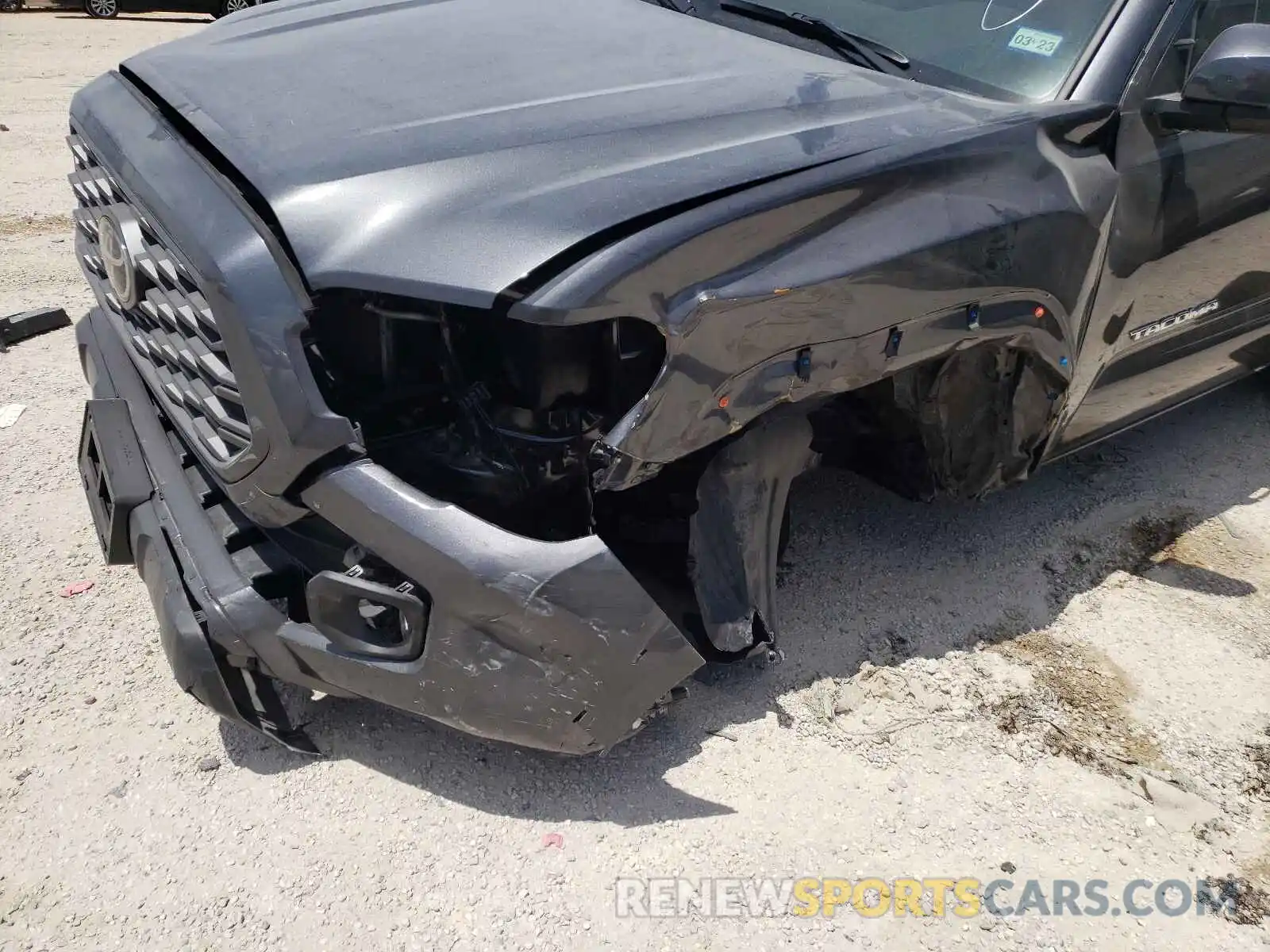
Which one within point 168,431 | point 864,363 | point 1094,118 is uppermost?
point 1094,118

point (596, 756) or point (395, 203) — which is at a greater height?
point (395, 203)

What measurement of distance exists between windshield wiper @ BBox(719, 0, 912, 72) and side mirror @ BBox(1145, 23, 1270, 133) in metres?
0.69

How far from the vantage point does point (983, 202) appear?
7.58 feet

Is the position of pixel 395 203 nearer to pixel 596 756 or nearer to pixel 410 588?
pixel 410 588

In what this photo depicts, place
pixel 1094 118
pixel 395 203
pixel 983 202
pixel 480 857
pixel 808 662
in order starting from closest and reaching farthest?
pixel 395 203
pixel 480 857
pixel 983 202
pixel 1094 118
pixel 808 662

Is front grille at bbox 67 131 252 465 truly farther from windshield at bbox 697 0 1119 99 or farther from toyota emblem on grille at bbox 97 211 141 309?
windshield at bbox 697 0 1119 99

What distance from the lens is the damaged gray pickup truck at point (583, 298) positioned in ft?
6.32

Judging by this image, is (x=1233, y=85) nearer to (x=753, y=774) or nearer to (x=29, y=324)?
(x=753, y=774)

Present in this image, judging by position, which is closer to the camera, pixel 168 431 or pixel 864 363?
pixel 864 363

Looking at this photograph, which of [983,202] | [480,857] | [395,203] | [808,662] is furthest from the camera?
[808,662]

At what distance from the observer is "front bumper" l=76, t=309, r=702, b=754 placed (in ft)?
6.31

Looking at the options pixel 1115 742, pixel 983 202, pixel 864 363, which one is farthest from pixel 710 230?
pixel 1115 742

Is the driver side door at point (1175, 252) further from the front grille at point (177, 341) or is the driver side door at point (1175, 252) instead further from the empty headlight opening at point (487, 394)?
the front grille at point (177, 341)

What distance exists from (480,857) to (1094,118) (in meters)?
2.25
